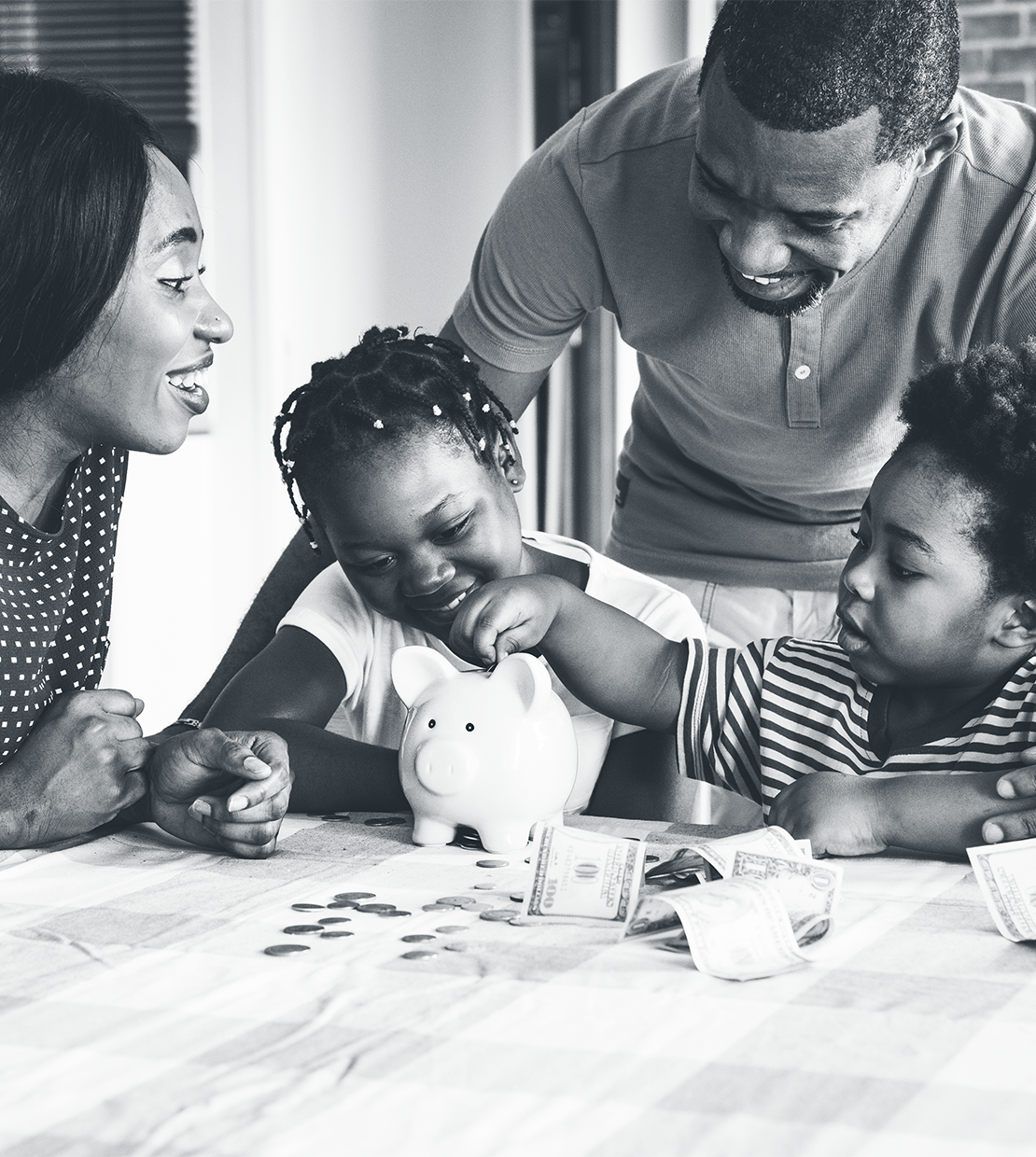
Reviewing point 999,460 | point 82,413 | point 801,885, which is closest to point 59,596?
point 82,413

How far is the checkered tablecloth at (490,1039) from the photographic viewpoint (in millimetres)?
588

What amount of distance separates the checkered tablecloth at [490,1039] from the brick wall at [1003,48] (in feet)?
10.1

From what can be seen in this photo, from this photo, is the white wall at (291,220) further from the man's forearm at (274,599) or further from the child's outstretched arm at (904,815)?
the child's outstretched arm at (904,815)

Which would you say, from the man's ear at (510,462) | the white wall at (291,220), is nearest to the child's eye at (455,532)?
the man's ear at (510,462)

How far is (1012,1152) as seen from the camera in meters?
0.57

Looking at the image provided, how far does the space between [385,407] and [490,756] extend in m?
0.46

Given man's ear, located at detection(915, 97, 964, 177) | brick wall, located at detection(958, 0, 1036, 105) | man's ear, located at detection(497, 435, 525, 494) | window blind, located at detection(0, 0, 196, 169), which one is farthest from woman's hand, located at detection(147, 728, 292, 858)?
brick wall, located at detection(958, 0, 1036, 105)

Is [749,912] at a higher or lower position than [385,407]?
lower

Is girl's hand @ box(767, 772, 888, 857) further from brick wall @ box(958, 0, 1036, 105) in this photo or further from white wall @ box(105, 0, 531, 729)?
brick wall @ box(958, 0, 1036, 105)

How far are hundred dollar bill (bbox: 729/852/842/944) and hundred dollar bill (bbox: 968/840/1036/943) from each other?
0.09 metres

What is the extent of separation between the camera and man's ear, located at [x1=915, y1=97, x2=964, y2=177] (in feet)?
4.49

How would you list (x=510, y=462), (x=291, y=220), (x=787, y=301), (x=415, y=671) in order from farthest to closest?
1. (x=291, y=220)
2. (x=510, y=462)
3. (x=787, y=301)
4. (x=415, y=671)

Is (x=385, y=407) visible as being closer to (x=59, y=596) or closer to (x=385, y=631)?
(x=385, y=631)

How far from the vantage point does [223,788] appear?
1174 millimetres
